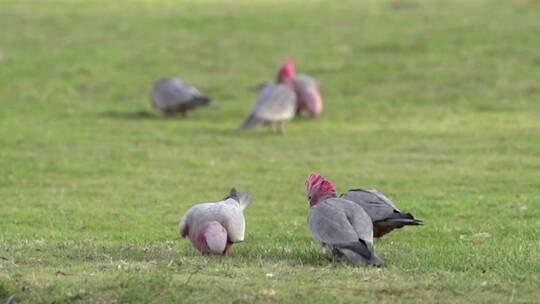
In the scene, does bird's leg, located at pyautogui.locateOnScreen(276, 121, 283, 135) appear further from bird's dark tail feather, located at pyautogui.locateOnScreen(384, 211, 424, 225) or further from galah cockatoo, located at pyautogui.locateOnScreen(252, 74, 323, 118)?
bird's dark tail feather, located at pyautogui.locateOnScreen(384, 211, 424, 225)

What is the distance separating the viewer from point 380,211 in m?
10.0

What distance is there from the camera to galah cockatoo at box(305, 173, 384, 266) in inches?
358

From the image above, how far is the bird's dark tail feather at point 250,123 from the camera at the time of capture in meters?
20.2

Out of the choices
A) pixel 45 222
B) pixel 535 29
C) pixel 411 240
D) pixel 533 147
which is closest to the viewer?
pixel 411 240

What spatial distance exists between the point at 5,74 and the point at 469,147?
482 inches

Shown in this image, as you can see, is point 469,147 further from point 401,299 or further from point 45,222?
point 401,299

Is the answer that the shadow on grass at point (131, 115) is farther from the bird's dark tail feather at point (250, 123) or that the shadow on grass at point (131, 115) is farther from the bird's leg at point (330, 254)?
the bird's leg at point (330, 254)

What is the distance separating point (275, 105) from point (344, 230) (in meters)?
11.4

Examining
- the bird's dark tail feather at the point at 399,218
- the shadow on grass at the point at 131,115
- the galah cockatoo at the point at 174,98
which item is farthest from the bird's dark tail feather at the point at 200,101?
the bird's dark tail feather at the point at 399,218

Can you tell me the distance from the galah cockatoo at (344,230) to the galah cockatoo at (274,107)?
34.4ft

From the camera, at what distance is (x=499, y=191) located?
14.5 m

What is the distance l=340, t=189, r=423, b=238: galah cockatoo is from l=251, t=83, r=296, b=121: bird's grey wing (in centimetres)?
1010

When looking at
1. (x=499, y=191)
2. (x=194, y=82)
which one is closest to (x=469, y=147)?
(x=499, y=191)

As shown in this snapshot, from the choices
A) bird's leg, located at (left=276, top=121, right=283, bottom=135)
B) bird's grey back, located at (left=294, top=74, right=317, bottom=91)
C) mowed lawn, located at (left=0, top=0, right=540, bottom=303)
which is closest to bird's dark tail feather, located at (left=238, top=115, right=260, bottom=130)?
mowed lawn, located at (left=0, top=0, right=540, bottom=303)
